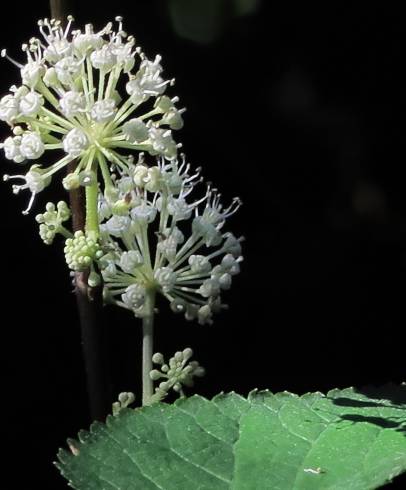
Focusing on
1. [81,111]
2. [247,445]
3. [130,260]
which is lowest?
[247,445]

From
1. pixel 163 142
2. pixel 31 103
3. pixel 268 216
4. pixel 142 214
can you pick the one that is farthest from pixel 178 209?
pixel 268 216

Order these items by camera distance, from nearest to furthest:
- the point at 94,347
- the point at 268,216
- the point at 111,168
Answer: the point at 94,347 → the point at 111,168 → the point at 268,216

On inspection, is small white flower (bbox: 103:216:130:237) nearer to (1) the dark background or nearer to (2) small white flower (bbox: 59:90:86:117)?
(2) small white flower (bbox: 59:90:86:117)

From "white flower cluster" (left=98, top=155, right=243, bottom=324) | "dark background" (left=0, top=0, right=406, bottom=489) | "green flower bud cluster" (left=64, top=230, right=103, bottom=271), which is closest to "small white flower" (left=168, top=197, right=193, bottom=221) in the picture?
"white flower cluster" (left=98, top=155, right=243, bottom=324)

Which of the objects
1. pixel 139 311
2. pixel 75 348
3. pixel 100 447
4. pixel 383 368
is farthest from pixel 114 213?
pixel 383 368

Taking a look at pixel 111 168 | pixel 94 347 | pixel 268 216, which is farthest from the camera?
pixel 268 216

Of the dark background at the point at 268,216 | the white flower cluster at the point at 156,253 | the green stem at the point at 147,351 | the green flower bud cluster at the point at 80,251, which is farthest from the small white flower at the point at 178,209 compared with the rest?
the dark background at the point at 268,216

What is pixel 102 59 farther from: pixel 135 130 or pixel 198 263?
pixel 198 263
